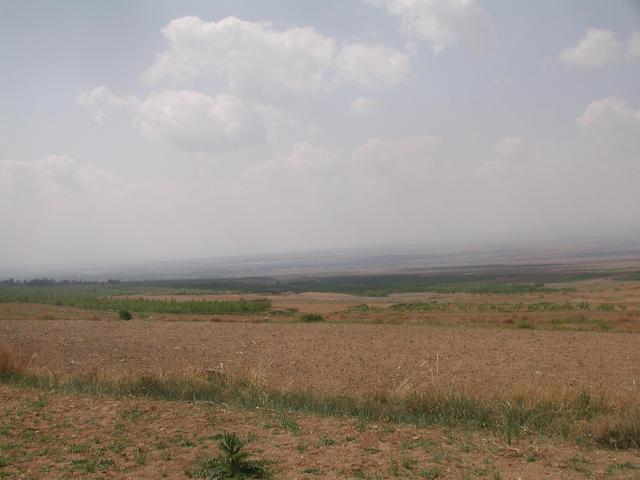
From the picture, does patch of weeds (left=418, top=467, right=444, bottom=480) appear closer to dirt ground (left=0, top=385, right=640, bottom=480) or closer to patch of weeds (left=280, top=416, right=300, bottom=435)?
dirt ground (left=0, top=385, right=640, bottom=480)

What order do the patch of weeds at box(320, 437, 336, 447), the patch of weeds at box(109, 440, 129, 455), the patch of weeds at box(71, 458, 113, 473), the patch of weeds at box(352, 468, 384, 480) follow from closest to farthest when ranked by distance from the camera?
the patch of weeds at box(352, 468, 384, 480)
the patch of weeds at box(71, 458, 113, 473)
the patch of weeds at box(109, 440, 129, 455)
the patch of weeds at box(320, 437, 336, 447)

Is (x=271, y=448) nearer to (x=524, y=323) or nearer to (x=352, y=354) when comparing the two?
(x=352, y=354)

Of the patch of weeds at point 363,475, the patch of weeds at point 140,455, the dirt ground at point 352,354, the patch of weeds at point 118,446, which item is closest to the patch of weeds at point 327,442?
the patch of weeds at point 363,475

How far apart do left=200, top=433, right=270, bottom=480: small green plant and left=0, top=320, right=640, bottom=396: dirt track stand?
5.26 metres

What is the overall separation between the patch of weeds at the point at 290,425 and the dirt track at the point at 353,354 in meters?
2.99

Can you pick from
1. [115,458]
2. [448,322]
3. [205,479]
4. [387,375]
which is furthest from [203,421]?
[448,322]

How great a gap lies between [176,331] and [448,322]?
52.3ft

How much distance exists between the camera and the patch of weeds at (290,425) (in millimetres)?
9127

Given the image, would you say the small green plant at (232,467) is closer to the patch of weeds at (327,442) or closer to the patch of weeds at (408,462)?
the patch of weeds at (327,442)

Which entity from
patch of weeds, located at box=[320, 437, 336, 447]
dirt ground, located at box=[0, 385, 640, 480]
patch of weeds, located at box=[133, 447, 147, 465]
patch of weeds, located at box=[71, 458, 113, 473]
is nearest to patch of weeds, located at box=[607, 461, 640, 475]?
dirt ground, located at box=[0, 385, 640, 480]

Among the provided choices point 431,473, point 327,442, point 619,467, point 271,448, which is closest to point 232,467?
point 271,448

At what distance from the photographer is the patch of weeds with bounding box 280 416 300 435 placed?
913 centimetres

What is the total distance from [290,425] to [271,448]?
109 cm

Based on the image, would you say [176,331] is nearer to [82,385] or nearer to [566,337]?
[82,385]
